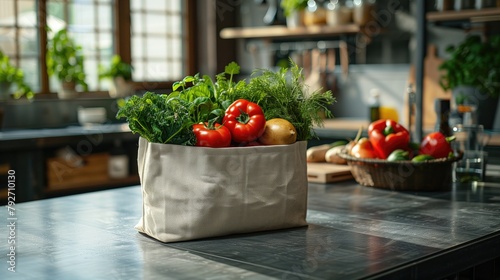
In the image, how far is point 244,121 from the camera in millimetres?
1646

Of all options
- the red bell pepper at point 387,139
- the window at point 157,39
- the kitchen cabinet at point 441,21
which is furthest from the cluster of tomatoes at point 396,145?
the window at point 157,39

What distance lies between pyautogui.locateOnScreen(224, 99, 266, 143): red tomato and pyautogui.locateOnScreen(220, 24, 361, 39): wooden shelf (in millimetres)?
3476

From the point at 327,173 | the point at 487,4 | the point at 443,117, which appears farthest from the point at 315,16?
the point at 327,173

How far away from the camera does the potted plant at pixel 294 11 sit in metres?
5.21

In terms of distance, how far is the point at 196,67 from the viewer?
6.17 meters

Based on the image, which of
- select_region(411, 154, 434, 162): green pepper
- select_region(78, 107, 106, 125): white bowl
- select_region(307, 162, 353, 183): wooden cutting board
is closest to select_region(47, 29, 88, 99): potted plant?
select_region(78, 107, 106, 125): white bowl

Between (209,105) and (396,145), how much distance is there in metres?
0.83

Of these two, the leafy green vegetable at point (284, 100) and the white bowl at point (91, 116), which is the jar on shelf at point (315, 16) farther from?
the leafy green vegetable at point (284, 100)

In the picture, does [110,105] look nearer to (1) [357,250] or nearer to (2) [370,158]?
(2) [370,158]

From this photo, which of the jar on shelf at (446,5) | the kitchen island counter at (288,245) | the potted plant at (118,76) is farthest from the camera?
the potted plant at (118,76)

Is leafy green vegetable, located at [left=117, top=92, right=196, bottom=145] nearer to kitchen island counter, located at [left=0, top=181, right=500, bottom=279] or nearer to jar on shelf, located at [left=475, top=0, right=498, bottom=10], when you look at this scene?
kitchen island counter, located at [left=0, top=181, right=500, bottom=279]

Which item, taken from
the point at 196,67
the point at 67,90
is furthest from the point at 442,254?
the point at 196,67

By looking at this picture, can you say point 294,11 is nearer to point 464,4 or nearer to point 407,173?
point 464,4

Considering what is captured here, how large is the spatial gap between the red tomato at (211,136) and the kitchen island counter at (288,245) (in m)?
0.21
